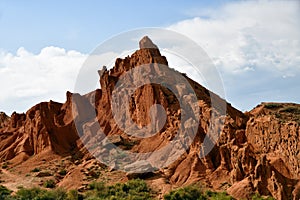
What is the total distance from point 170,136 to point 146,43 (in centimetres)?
1723

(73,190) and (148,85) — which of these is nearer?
(73,190)

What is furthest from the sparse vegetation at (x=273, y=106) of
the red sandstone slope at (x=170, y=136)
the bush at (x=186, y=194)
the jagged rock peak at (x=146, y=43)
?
the bush at (x=186, y=194)

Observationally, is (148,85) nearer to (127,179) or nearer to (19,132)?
(127,179)

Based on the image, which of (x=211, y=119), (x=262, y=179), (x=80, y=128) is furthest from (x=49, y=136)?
(x=262, y=179)

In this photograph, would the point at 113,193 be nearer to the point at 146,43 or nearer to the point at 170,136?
the point at 170,136

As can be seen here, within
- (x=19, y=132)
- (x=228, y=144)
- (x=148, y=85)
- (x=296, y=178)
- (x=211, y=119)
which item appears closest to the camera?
(x=296, y=178)

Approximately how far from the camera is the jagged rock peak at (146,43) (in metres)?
79.9

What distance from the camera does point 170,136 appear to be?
6881 centimetres

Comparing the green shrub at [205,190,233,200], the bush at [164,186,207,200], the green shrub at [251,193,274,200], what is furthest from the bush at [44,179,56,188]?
the green shrub at [251,193,274,200]

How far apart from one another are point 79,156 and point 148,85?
43.7 ft

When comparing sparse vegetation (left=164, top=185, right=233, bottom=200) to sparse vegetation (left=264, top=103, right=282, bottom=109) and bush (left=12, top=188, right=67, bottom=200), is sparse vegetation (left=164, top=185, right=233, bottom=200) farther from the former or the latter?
sparse vegetation (left=264, top=103, right=282, bottom=109)

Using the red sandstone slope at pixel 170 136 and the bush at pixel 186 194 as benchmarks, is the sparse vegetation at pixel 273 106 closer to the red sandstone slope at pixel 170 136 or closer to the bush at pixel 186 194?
the red sandstone slope at pixel 170 136

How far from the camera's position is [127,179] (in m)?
64.5

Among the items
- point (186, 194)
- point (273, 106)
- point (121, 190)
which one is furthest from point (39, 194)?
point (273, 106)
